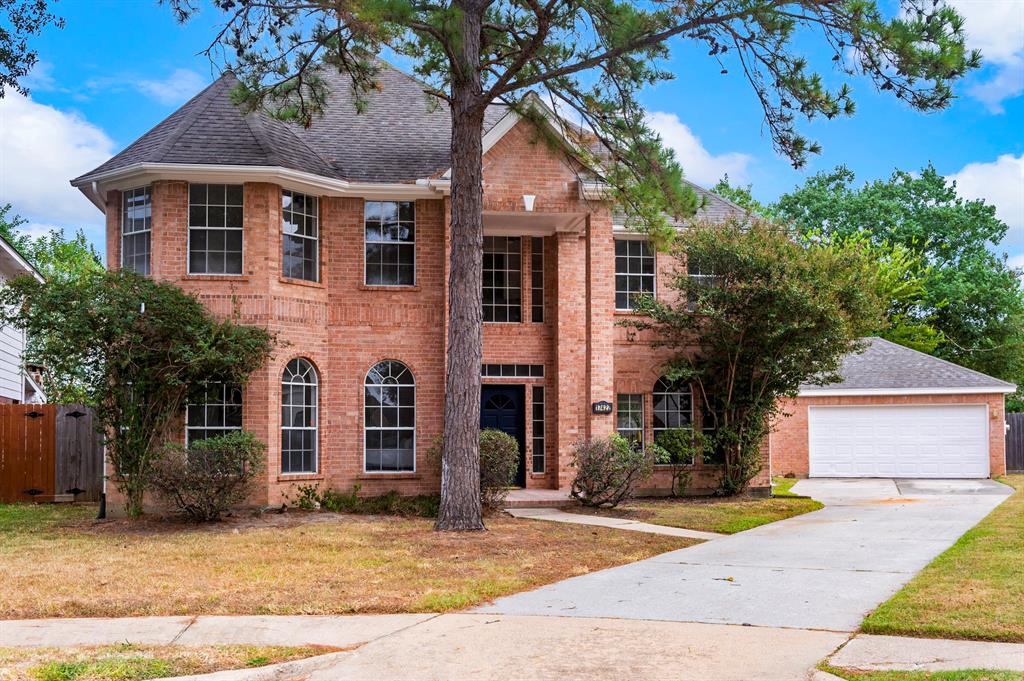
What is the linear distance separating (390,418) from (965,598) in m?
11.8

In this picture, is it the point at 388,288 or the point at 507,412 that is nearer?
the point at 388,288

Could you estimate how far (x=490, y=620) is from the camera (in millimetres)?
8336

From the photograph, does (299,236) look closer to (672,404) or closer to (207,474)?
(207,474)

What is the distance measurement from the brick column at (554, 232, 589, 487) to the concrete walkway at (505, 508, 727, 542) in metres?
2.08

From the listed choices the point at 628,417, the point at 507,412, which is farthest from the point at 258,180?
the point at 628,417

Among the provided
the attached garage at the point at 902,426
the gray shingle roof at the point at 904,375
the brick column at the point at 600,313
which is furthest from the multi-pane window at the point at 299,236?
the gray shingle roof at the point at 904,375

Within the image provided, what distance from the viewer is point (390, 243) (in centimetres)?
1891

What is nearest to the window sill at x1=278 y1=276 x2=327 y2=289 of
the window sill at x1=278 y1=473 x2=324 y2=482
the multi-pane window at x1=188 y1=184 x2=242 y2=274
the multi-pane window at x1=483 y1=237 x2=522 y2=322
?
the multi-pane window at x1=188 y1=184 x2=242 y2=274

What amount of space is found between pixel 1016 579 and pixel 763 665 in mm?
4224

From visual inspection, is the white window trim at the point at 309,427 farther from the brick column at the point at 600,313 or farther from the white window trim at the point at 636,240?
the white window trim at the point at 636,240

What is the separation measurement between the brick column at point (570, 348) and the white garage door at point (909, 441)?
37.1 feet

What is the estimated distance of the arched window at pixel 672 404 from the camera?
21.0m

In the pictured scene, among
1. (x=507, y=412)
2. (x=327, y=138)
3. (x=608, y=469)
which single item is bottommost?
Answer: (x=608, y=469)

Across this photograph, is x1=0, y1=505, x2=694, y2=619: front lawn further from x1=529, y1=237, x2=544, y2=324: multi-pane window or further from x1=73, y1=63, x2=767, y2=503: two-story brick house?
x1=529, y1=237, x2=544, y2=324: multi-pane window
